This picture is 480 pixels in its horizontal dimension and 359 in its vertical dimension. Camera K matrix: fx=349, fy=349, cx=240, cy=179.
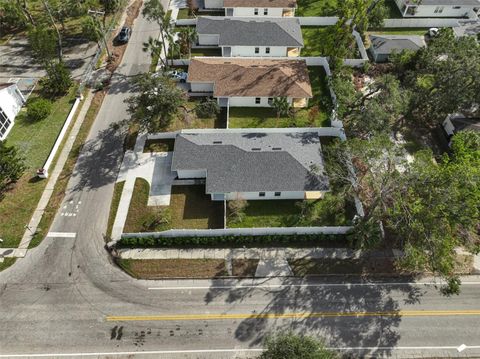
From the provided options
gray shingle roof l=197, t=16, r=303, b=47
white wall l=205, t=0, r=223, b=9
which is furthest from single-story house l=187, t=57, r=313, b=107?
white wall l=205, t=0, r=223, b=9

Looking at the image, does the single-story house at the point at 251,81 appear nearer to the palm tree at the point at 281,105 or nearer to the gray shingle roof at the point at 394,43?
the palm tree at the point at 281,105

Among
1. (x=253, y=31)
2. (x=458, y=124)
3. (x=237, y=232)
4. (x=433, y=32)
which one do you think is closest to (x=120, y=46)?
(x=253, y=31)

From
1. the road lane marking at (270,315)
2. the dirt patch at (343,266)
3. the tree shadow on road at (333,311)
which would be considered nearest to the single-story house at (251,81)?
the dirt patch at (343,266)

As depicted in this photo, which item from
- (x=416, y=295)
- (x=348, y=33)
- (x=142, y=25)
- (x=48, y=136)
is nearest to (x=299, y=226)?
(x=416, y=295)

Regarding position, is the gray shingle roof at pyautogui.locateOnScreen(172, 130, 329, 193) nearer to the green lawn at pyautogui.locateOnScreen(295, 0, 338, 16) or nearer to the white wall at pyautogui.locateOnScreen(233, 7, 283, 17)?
the white wall at pyautogui.locateOnScreen(233, 7, 283, 17)

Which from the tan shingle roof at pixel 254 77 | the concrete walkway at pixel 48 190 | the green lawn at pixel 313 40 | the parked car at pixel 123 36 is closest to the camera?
the concrete walkway at pixel 48 190

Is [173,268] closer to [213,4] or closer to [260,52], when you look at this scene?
[260,52]

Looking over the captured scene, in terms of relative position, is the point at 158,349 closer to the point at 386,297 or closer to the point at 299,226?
the point at 299,226
